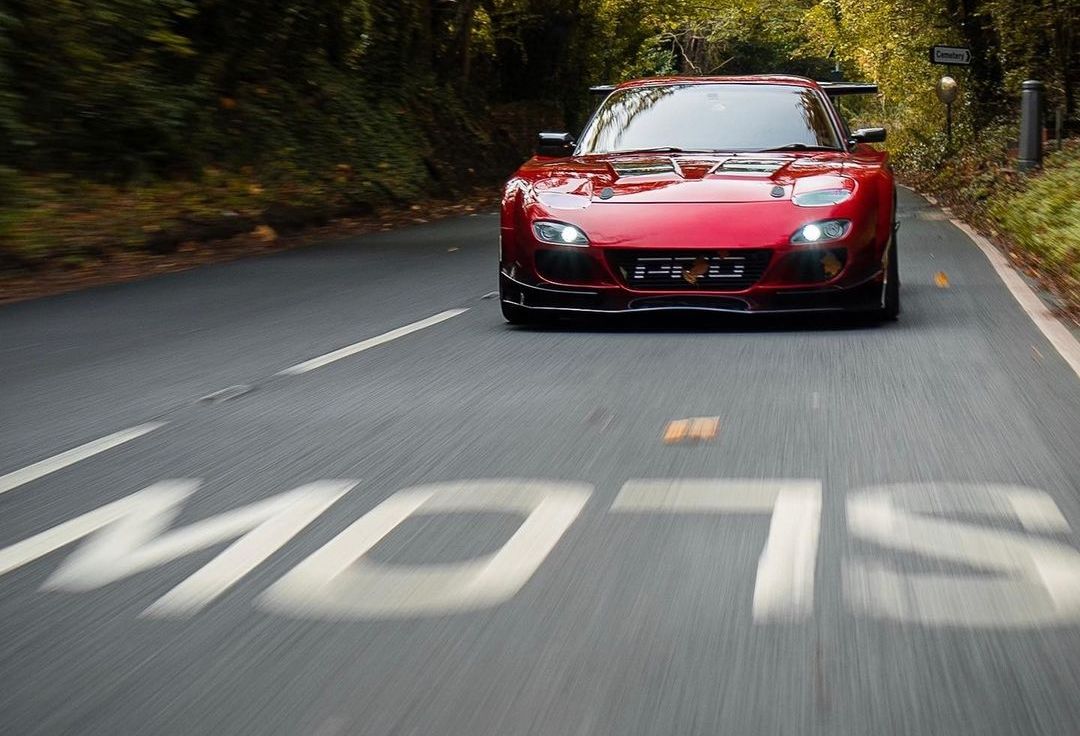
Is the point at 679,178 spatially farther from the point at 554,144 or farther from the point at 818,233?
the point at 554,144

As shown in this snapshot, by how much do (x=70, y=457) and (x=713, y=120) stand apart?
5471 mm

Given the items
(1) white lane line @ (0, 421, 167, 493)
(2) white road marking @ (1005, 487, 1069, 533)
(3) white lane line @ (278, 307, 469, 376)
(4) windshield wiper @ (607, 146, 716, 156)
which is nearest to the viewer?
(2) white road marking @ (1005, 487, 1069, 533)

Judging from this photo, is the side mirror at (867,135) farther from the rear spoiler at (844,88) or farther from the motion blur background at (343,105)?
the rear spoiler at (844,88)

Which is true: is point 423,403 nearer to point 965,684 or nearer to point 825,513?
point 825,513

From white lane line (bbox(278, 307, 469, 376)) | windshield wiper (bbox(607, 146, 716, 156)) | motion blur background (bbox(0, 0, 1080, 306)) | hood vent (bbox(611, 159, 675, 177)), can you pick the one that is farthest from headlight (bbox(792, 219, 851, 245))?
motion blur background (bbox(0, 0, 1080, 306))

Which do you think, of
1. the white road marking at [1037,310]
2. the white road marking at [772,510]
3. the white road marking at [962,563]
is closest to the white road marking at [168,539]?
the white road marking at [772,510]

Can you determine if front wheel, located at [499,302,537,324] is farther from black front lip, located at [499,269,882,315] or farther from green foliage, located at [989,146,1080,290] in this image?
green foliage, located at [989,146,1080,290]

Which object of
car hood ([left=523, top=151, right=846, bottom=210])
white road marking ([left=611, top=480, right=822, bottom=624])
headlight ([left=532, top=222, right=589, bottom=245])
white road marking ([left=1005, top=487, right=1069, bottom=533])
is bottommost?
white road marking ([left=1005, top=487, right=1069, bottom=533])

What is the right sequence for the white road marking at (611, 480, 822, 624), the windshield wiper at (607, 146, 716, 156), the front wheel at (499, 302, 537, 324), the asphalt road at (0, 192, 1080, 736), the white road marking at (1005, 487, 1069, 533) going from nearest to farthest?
1. the asphalt road at (0, 192, 1080, 736)
2. the white road marking at (611, 480, 822, 624)
3. the white road marking at (1005, 487, 1069, 533)
4. the front wheel at (499, 302, 537, 324)
5. the windshield wiper at (607, 146, 716, 156)

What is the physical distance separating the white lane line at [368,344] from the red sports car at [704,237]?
2.00ft

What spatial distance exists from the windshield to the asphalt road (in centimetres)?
189

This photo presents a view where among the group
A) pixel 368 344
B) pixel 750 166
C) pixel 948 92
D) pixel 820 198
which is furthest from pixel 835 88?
pixel 948 92

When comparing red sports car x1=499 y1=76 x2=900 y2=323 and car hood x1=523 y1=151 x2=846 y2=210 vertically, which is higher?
car hood x1=523 y1=151 x2=846 y2=210

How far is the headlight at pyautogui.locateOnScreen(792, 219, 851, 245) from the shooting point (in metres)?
8.47
